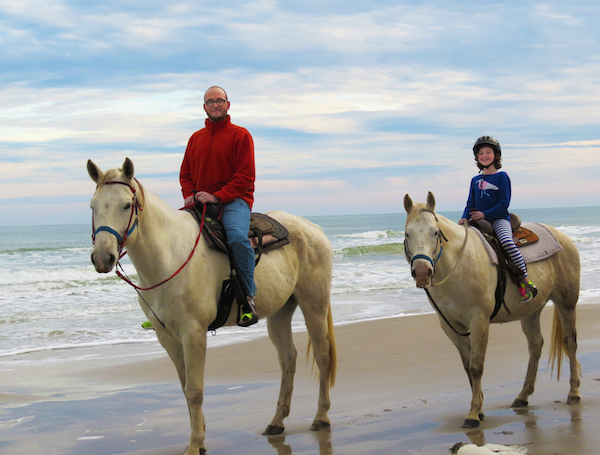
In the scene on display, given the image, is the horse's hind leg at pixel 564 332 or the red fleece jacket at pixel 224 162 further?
the horse's hind leg at pixel 564 332

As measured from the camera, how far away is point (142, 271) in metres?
3.69

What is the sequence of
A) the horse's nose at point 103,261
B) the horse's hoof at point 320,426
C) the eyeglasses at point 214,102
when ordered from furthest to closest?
the horse's hoof at point 320,426 → the eyeglasses at point 214,102 → the horse's nose at point 103,261

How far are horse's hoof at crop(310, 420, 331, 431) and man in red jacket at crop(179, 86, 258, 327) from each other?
105 cm

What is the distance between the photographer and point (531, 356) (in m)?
5.12

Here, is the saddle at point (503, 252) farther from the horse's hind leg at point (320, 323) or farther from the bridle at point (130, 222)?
the bridle at point (130, 222)

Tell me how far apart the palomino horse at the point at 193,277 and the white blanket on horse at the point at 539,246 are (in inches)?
59.0

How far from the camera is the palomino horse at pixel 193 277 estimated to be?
11.0ft

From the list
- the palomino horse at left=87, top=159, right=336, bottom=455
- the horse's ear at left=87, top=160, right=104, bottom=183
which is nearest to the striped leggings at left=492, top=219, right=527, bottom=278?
the palomino horse at left=87, top=159, right=336, bottom=455

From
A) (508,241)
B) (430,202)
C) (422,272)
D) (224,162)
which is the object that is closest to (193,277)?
(224,162)

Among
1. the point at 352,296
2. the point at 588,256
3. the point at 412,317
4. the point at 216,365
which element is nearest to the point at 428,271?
the point at 216,365

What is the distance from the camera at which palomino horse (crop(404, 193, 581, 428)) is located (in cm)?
420

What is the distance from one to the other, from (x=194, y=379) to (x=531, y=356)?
10.0 feet

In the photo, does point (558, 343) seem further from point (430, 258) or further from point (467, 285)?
point (430, 258)

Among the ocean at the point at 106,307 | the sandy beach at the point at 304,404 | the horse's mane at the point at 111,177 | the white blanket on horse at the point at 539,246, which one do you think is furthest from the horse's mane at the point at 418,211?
the ocean at the point at 106,307
